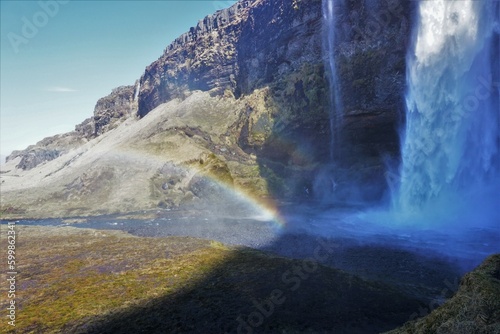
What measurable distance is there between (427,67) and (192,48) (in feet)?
370

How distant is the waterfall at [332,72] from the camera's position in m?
68.4

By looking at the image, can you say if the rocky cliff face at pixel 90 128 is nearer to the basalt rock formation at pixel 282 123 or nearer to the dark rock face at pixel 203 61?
the dark rock face at pixel 203 61

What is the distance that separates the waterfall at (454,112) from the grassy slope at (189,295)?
31.7 m

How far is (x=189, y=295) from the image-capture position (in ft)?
63.2

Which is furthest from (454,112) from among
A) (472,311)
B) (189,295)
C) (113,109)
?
(113,109)

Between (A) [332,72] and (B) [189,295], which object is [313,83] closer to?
(A) [332,72]

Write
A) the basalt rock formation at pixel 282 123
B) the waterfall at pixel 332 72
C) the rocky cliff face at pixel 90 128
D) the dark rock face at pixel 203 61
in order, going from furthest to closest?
1. the rocky cliff face at pixel 90 128
2. the dark rock face at pixel 203 61
3. the waterfall at pixel 332 72
4. the basalt rock formation at pixel 282 123

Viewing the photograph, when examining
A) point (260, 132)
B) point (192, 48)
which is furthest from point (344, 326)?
point (192, 48)

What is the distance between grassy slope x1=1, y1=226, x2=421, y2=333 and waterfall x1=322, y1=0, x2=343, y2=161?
4683 centimetres

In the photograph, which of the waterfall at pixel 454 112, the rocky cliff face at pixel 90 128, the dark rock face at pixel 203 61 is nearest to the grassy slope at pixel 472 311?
the waterfall at pixel 454 112

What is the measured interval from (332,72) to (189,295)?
207ft

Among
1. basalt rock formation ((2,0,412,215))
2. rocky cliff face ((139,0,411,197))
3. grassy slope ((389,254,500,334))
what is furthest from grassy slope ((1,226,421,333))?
rocky cliff face ((139,0,411,197))

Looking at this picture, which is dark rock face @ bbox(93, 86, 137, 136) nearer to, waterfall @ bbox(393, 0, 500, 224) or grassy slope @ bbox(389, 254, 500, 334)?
waterfall @ bbox(393, 0, 500, 224)

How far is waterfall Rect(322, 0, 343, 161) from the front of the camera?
68438mm
